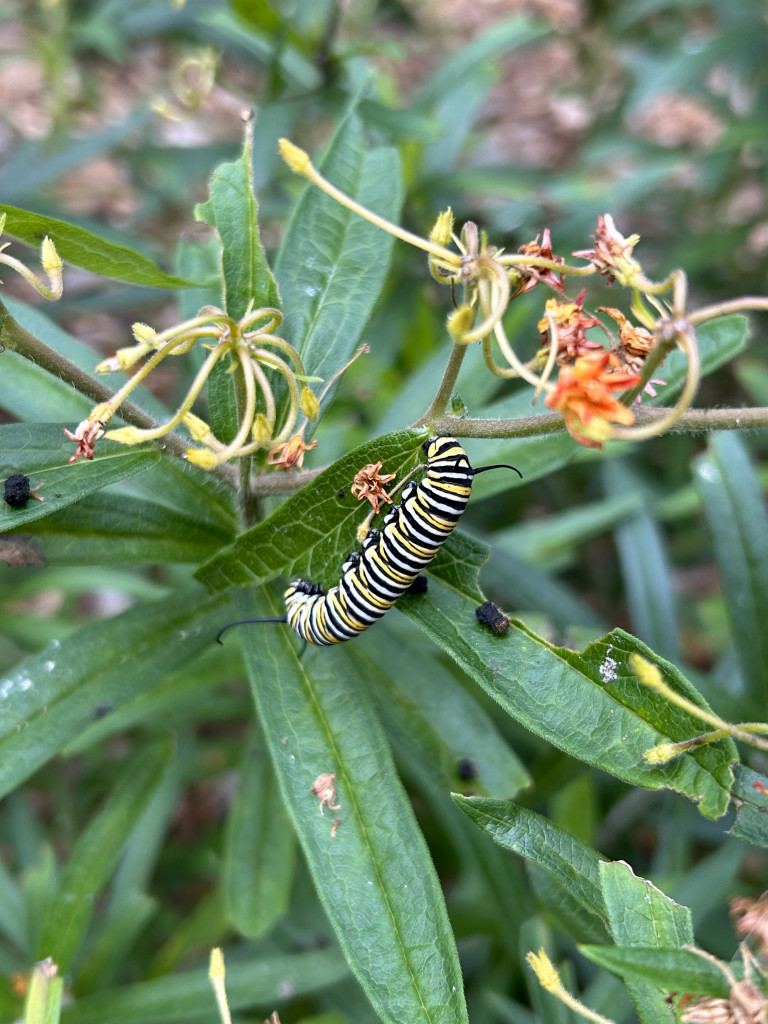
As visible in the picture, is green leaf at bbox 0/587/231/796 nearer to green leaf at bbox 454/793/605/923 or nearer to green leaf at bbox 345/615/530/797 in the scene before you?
green leaf at bbox 345/615/530/797

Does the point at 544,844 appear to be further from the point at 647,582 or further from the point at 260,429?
the point at 647,582

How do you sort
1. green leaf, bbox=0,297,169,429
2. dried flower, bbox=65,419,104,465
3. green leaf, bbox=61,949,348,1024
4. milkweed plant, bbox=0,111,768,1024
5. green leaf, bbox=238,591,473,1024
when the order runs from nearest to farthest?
milkweed plant, bbox=0,111,768,1024
dried flower, bbox=65,419,104,465
green leaf, bbox=238,591,473,1024
green leaf, bbox=0,297,169,429
green leaf, bbox=61,949,348,1024

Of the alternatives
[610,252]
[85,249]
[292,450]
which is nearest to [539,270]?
[610,252]

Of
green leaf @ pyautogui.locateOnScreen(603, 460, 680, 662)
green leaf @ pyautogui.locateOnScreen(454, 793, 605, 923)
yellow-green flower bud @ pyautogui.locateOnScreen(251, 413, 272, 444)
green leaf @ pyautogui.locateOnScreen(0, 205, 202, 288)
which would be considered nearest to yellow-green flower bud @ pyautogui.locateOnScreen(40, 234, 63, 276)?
green leaf @ pyautogui.locateOnScreen(0, 205, 202, 288)

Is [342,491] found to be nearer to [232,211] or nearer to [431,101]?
[232,211]

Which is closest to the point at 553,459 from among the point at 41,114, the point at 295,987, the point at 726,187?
the point at 295,987
